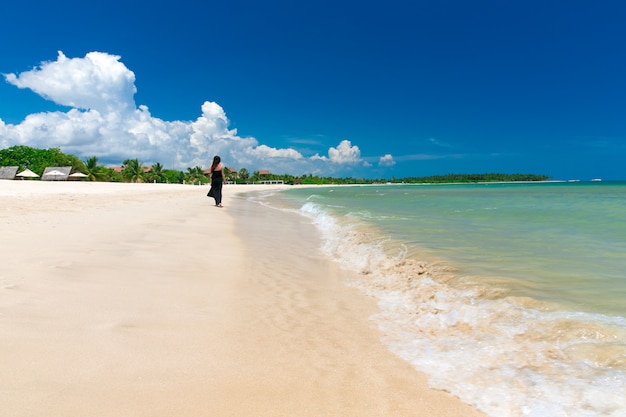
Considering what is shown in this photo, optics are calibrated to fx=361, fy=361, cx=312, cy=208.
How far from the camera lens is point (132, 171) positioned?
247ft

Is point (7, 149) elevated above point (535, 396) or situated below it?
above

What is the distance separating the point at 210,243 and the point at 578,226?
1052 cm

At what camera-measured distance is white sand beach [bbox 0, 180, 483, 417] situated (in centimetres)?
209

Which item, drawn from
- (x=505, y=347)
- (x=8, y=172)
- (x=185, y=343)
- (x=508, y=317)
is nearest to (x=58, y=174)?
(x=8, y=172)

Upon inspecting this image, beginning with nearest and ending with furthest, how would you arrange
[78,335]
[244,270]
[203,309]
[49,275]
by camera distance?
[78,335] → [203,309] → [49,275] → [244,270]

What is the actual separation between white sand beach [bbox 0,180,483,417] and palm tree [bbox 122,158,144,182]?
76.8m

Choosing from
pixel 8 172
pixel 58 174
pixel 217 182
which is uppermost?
pixel 8 172

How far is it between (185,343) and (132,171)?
268 feet

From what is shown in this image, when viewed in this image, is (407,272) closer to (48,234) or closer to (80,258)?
(80,258)

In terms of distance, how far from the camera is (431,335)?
3.35m

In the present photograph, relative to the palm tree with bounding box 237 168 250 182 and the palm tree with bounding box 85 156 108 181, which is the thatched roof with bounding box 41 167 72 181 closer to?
the palm tree with bounding box 85 156 108 181

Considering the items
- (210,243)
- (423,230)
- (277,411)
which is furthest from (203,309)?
(423,230)

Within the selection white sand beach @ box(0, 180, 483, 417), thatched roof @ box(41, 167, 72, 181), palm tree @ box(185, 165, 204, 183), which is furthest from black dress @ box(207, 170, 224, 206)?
palm tree @ box(185, 165, 204, 183)

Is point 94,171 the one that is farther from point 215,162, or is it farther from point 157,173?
point 215,162
